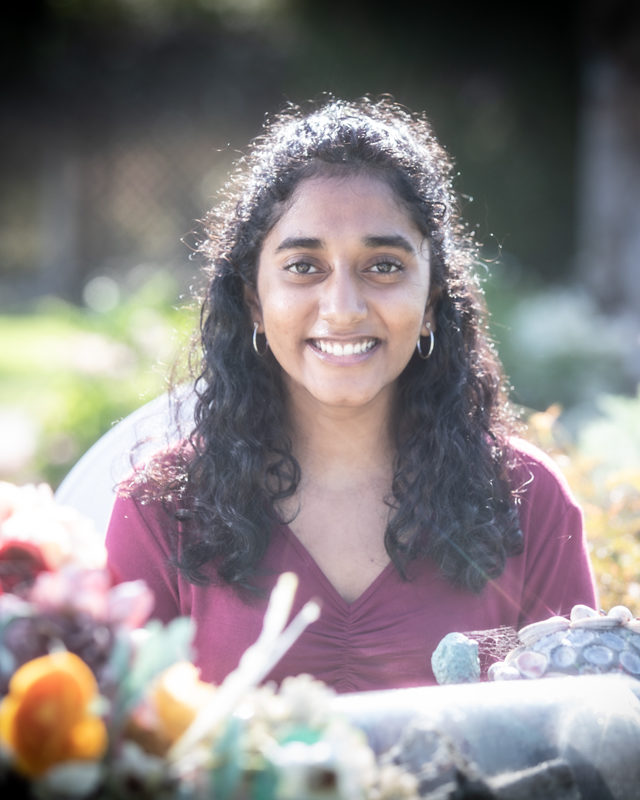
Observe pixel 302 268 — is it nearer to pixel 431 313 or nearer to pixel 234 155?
pixel 431 313

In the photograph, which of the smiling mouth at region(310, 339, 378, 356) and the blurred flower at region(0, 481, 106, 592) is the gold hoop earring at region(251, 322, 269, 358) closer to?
the smiling mouth at region(310, 339, 378, 356)

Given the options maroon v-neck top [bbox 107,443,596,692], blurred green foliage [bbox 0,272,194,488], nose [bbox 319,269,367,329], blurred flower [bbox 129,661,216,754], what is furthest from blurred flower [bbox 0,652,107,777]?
blurred green foliage [bbox 0,272,194,488]

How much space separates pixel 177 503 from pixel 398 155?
92 centimetres

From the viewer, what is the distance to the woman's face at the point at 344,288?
2.02m

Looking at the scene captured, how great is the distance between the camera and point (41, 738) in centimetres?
84

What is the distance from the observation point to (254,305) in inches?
91.7

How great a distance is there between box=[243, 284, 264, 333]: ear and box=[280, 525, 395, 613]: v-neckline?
519 mm

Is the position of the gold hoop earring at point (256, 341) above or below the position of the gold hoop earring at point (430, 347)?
above

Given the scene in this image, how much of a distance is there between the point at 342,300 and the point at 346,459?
44 cm

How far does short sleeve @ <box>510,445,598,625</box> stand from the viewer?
6.80ft

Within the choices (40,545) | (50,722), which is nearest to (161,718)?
(50,722)

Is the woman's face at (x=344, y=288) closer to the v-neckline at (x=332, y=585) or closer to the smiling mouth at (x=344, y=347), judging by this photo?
the smiling mouth at (x=344, y=347)

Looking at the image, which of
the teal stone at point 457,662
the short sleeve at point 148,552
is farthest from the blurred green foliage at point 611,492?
the short sleeve at point 148,552

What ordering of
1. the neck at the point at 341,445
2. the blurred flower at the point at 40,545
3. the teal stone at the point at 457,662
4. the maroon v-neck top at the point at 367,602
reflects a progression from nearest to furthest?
the blurred flower at the point at 40,545 → the teal stone at the point at 457,662 → the maroon v-neck top at the point at 367,602 → the neck at the point at 341,445
